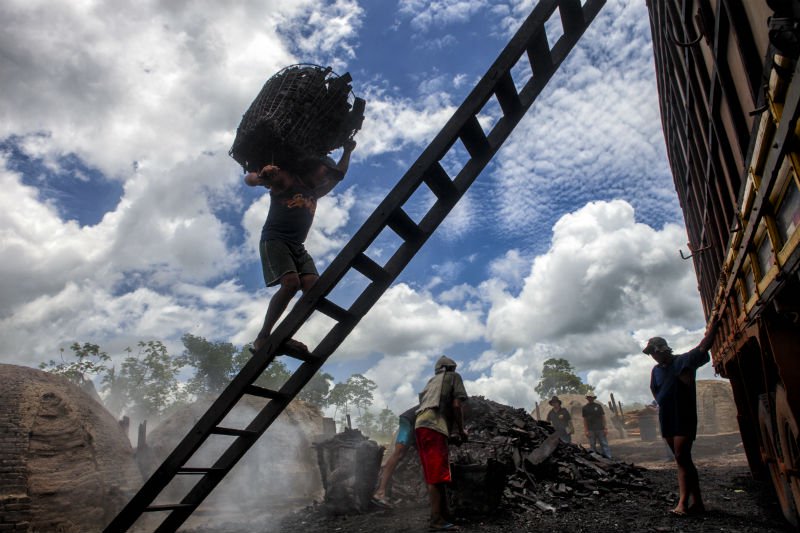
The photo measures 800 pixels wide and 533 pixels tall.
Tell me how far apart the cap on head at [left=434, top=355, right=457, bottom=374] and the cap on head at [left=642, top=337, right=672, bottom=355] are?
1.96 m

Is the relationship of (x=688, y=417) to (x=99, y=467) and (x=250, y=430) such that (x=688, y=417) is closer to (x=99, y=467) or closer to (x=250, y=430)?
(x=250, y=430)

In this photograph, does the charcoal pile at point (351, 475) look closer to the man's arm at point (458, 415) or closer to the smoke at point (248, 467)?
the man's arm at point (458, 415)

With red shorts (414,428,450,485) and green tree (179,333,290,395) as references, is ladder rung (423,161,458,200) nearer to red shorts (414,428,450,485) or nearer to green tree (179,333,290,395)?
red shorts (414,428,450,485)

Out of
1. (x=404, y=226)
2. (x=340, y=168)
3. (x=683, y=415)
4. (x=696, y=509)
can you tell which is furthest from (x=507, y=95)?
(x=696, y=509)

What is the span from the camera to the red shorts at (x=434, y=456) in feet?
14.7

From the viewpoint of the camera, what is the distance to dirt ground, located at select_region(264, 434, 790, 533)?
403cm

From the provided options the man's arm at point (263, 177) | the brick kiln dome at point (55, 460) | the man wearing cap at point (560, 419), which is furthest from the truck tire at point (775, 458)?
the brick kiln dome at point (55, 460)

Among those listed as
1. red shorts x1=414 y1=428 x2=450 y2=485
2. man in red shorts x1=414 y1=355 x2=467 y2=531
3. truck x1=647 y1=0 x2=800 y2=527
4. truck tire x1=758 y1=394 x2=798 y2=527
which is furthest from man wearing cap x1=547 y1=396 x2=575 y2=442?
red shorts x1=414 y1=428 x2=450 y2=485

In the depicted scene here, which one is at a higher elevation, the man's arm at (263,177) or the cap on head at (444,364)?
the man's arm at (263,177)

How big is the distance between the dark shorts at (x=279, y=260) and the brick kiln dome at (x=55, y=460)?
8874 mm

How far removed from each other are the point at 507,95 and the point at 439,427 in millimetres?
3236

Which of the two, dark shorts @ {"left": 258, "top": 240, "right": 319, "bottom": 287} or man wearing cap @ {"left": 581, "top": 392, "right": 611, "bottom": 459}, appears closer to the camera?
dark shorts @ {"left": 258, "top": 240, "right": 319, "bottom": 287}

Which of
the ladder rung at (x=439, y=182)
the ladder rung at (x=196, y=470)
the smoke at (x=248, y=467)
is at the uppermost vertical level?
the ladder rung at (x=439, y=182)

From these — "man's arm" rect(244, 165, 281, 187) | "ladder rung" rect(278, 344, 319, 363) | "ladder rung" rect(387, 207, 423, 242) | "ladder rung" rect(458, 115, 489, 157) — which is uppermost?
"ladder rung" rect(458, 115, 489, 157)
